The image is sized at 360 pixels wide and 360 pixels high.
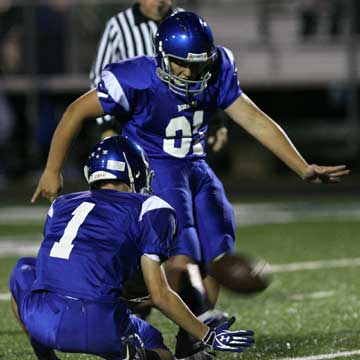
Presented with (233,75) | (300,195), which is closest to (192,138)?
(233,75)

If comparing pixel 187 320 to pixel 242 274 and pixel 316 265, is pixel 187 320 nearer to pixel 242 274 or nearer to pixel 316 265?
pixel 242 274

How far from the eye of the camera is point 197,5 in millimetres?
13922

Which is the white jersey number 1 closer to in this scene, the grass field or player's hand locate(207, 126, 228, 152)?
the grass field

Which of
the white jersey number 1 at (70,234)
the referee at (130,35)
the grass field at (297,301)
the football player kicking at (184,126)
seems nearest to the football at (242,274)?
the football player kicking at (184,126)

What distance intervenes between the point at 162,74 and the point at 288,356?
1.22 meters

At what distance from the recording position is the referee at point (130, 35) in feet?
A: 20.4

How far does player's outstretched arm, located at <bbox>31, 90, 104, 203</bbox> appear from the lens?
4.80 metres

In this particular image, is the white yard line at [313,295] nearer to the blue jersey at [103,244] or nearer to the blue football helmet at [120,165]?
the blue football helmet at [120,165]

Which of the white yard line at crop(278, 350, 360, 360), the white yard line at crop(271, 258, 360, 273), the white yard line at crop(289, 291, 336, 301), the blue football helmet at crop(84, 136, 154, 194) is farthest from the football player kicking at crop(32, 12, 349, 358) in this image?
the white yard line at crop(271, 258, 360, 273)

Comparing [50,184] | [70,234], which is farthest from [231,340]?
[50,184]

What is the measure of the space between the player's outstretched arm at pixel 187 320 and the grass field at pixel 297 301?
0.99 meters

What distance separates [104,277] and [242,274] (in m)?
0.78

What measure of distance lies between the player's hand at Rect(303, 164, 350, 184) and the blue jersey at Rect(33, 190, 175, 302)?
36.2 inches

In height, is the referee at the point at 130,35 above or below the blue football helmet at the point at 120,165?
below
